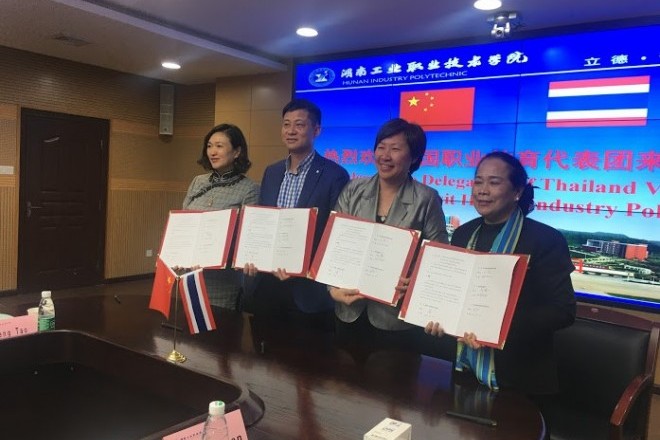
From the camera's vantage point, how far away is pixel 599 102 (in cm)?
382

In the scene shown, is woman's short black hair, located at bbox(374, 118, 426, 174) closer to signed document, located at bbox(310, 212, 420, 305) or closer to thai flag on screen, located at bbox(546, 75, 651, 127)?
signed document, located at bbox(310, 212, 420, 305)

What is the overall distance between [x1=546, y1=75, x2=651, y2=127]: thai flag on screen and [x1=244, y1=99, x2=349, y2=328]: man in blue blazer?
2462 mm

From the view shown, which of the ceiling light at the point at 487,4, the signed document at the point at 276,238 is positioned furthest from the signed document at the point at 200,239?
the ceiling light at the point at 487,4

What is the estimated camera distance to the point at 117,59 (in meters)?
5.50

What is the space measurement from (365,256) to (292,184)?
2.41 feet

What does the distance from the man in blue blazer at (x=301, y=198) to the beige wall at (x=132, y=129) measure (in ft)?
10.6

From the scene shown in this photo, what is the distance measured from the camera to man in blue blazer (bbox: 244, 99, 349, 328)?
7.11 ft

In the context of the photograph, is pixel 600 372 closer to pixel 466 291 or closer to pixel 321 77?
pixel 466 291

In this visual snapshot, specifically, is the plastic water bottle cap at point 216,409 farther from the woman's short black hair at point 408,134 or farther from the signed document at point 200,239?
the woman's short black hair at point 408,134

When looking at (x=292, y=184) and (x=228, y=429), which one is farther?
(x=292, y=184)

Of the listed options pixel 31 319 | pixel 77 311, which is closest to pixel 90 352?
pixel 31 319

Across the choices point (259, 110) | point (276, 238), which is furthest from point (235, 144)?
point (259, 110)

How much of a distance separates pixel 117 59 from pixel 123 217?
196 centimetres

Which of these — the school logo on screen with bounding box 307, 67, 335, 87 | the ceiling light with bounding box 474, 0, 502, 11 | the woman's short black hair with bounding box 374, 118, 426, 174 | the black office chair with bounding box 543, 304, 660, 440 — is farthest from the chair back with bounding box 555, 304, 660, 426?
the school logo on screen with bounding box 307, 67, 335, 87
